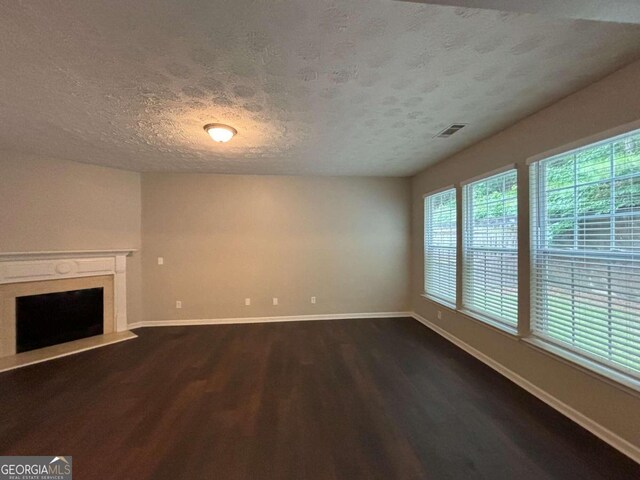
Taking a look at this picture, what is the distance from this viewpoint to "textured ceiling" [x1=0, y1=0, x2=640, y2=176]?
4.30 feet

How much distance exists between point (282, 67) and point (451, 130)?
6.35 ft

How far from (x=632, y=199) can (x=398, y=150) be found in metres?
2.15

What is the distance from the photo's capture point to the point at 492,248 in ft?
9.70

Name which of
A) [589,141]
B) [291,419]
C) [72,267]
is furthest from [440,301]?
[72,267]

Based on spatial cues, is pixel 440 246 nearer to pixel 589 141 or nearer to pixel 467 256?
pixel 467 256

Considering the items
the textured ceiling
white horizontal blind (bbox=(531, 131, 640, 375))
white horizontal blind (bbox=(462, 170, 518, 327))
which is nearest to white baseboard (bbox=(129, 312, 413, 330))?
white horizontal blind (bbox=(462, 170, 518, 327))

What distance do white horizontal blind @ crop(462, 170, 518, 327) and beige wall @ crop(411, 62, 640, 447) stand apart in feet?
0.46

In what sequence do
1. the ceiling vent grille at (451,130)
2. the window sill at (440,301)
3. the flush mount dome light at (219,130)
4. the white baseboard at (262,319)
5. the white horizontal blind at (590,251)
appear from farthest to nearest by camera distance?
the white baseboard at (262,319) < the window sill at (440,301) < the ceiling vent grille at (451,130) < the flush mount dome light at (219,130) < the white horizontal blind at (590,251)

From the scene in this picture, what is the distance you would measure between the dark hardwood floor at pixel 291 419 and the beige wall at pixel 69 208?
61.0 inches

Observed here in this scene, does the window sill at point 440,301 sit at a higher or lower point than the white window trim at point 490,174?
lower

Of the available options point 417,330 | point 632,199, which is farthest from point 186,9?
point 417,330

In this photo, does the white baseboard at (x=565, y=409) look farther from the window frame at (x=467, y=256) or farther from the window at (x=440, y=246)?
the window at (x=440, y=246)

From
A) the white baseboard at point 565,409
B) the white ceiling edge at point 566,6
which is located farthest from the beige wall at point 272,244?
the white ceiling edge at point 566,6

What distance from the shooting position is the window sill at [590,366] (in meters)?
1.71
